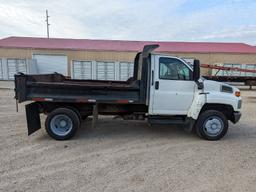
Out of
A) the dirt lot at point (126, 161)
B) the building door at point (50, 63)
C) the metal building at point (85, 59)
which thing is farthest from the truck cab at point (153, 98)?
the building door at point (50, 63)

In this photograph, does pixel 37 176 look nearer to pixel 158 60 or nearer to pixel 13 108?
pixel 158 60

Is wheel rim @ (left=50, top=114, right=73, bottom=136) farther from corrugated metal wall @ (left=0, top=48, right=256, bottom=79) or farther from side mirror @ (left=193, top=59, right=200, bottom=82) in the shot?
corrugated metal wall @ (left=0, top=48, right=256, bottom=79)

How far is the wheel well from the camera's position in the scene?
20.0 feet

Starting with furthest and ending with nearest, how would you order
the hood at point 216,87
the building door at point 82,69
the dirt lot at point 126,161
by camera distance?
1. the building door at point 82,69
2. the hood at point 216,87
3. the dirt lot at point 126,161

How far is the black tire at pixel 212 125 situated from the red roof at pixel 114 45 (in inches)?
870

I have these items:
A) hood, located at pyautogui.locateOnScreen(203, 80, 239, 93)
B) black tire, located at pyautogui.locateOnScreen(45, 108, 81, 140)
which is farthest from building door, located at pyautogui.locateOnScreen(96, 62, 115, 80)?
hood, located at pyautogui.locateOnScreen(203, 80, 239, 93)

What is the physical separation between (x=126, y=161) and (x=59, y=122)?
2.21 m

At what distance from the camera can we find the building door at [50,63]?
27.7 m

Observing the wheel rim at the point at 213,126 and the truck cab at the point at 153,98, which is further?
the wheel rim at the point at 213,126

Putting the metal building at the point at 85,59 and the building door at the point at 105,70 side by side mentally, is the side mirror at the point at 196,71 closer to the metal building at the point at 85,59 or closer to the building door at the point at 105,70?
the metal building at the point at 85,59

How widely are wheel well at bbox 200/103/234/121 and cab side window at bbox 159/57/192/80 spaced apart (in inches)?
35.9

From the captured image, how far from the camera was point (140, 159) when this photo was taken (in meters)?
4.73

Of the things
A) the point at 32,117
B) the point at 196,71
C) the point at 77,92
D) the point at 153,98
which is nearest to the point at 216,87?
the point at 196,71

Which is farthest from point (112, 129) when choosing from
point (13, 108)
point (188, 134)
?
point (13, 108)
